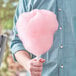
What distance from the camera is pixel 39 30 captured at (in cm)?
111

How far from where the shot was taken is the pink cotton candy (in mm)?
1108

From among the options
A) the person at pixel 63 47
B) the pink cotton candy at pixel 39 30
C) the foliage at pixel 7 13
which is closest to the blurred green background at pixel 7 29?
the foliage at pixel 7 13

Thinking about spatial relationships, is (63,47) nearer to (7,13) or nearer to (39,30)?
(39,30)

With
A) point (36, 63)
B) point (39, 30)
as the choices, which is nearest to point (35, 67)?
point (36, 63)

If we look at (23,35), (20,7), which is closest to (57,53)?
(23,35)

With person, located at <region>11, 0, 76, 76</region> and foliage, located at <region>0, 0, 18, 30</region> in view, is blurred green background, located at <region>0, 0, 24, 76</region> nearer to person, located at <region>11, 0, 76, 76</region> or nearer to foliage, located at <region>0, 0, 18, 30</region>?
foliage, located at <region>0, 0, 18, 30</region>

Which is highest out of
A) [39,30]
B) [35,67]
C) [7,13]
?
[7,13]

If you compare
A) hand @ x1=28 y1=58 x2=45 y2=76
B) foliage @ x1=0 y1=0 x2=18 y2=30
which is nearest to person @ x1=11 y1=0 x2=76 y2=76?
hand @ x1=28 y1=58 x2=45 y2=76

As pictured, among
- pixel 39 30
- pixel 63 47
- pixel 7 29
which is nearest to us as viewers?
pixel 39 30

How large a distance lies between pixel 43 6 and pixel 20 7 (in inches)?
5.8

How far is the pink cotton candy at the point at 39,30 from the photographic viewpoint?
1.11 meters

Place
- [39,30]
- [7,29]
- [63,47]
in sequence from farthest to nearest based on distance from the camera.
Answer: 1. [7,29]
2. [63,47]
3. [39,30]

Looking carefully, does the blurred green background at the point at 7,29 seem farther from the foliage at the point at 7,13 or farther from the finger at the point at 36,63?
the finger at the point at 36,63

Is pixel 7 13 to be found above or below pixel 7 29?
above
